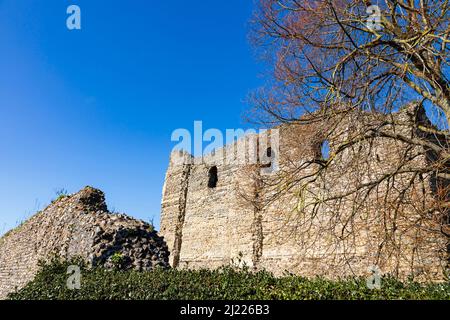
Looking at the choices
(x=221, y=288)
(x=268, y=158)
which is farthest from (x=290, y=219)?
(x=221, y=288)

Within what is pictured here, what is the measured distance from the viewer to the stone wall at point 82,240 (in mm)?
8641

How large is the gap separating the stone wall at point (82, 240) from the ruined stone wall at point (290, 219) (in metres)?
2.39

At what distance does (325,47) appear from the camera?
6.79 m

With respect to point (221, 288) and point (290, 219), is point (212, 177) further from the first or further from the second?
point (221, 288)

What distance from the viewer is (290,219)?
11.1m

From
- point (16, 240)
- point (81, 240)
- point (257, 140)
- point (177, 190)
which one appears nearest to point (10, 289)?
point (16, 240)

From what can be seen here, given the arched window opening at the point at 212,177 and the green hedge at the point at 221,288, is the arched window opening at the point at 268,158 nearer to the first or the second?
the arched window opening at the point at 212,177

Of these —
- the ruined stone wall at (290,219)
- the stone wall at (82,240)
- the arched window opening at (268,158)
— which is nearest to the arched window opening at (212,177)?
the ruined stone wall at (290,219)

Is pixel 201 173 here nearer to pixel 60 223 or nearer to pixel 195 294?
pixel 60 223

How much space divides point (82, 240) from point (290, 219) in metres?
5.78

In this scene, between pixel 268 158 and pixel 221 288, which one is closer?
pixel 221 288

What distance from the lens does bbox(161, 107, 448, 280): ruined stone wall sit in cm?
794

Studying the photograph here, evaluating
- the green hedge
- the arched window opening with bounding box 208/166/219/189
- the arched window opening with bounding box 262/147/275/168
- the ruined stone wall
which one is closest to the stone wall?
the green hedge

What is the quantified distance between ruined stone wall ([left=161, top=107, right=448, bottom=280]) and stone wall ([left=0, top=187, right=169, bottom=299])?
239 centimetres
